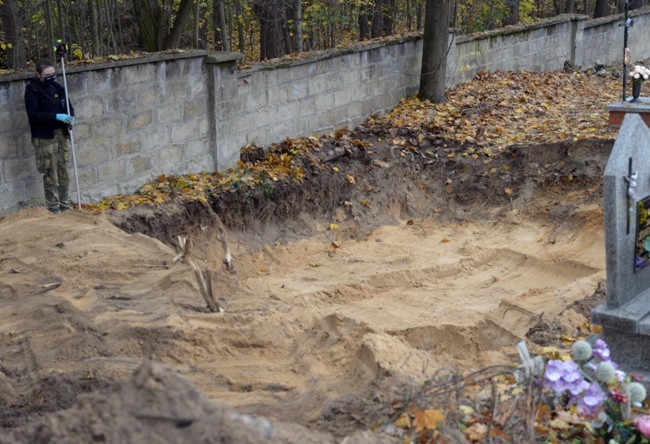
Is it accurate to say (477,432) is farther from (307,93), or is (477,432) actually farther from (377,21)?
(377,21)

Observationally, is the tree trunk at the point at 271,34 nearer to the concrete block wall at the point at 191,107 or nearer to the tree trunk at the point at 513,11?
the concrete block wall at the point at 191,107

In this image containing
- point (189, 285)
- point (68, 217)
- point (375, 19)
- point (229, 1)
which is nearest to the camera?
point (189, 285)

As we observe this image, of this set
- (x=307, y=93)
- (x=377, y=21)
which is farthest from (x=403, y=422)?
(x=377, y=21)

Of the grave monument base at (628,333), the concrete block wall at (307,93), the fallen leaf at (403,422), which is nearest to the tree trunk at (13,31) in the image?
the concrete block wall at (307,93)

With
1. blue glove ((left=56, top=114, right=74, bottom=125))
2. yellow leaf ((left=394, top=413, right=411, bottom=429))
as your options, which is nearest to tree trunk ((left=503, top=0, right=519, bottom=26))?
blue glove ((left=56, top=114, right=74, bottom=125))

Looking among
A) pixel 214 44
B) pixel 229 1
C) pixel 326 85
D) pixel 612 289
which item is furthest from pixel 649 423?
pixel 214 44

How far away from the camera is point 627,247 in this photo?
584 centimetres

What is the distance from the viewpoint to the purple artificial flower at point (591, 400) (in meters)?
4.71

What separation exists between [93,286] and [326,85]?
6623 millimetres

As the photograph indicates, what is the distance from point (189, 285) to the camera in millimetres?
7039

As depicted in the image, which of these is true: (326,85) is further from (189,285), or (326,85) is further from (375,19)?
(375,19)

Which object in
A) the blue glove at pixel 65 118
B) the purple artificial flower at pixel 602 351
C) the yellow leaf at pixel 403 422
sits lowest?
the yellow leaf at pixel 403 422

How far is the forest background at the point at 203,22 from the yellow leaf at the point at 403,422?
7072 millimetres

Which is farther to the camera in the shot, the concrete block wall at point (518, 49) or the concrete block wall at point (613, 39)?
the concrete block wall at point (613, 39)
